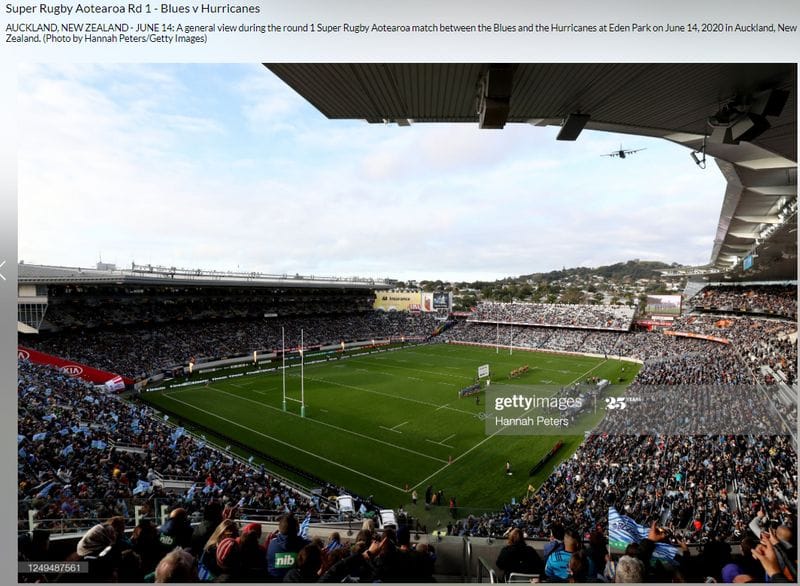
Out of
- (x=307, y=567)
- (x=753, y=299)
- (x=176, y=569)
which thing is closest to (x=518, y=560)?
(x=307, y=567)

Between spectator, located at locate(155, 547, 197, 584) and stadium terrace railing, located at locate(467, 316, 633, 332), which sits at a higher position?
spectator, located at locate(155, 547, 197, 584)

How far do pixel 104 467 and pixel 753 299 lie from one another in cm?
3715

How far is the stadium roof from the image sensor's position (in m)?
26.9

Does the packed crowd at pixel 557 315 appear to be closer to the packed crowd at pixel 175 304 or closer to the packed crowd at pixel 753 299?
the packed crowd at pixel 753 299

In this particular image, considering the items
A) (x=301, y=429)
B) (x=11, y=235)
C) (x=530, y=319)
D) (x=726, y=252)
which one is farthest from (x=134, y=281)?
(x=530, y=319)

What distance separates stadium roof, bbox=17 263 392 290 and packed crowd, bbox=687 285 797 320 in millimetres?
37321

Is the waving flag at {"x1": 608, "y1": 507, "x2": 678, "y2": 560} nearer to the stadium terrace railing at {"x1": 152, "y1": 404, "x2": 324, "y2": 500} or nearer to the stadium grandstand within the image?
the stadium grandstand

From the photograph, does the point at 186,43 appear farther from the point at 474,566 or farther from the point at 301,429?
the point at 301,429

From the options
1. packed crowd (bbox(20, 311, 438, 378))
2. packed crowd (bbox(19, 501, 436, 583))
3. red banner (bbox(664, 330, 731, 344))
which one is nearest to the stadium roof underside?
packed crowd (bbox(19, 501, 436, 583))

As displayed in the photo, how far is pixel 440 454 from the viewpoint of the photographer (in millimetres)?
16562

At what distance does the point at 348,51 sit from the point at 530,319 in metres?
51.0

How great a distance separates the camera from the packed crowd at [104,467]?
20.3 feet

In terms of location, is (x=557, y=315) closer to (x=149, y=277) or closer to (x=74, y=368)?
(x=149, y=277)

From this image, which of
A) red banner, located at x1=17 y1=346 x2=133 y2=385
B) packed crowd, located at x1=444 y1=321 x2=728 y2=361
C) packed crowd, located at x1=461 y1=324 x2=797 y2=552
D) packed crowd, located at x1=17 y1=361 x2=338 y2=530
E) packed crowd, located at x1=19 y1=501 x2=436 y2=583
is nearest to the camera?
packed crowd, located at x1=19 y1=501 x2=436 y2=583
